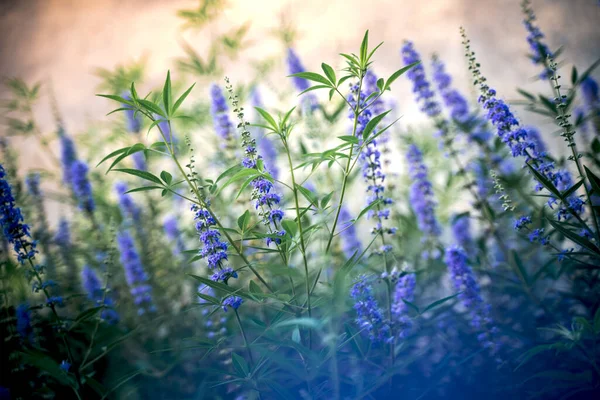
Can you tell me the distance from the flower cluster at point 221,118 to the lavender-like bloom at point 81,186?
1174 millimetres

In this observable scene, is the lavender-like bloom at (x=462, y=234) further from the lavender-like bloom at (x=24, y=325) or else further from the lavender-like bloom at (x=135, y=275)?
the lavender-like bloom at (x=24, y=325)

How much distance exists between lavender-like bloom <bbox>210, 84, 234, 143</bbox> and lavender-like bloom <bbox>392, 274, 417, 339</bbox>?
1155 millimetres

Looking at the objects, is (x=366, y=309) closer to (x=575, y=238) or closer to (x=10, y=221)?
(x=575, y=238)

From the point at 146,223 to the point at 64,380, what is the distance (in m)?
1.71

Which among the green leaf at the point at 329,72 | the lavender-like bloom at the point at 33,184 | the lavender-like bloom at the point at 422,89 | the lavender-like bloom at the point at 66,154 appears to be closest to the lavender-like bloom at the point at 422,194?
the lavender-like bloom at the point at 422,89

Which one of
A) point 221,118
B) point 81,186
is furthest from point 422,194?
point 81,186

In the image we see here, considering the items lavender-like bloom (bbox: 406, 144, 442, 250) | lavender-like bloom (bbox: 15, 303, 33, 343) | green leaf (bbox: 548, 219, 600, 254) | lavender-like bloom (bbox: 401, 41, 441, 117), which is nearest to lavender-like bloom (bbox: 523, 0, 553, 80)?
lavender-like bloom (bbox: 401, 41, 441, 117)

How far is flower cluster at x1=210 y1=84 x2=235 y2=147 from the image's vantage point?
2045 millimetres

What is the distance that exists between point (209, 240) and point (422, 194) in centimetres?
140

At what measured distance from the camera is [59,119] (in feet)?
9.30

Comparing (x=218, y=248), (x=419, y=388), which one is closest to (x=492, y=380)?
(x=419, y=388)

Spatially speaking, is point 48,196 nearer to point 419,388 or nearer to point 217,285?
point 217,285

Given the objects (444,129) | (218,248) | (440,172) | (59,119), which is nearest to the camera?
(218,248)

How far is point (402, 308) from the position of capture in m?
1.28
